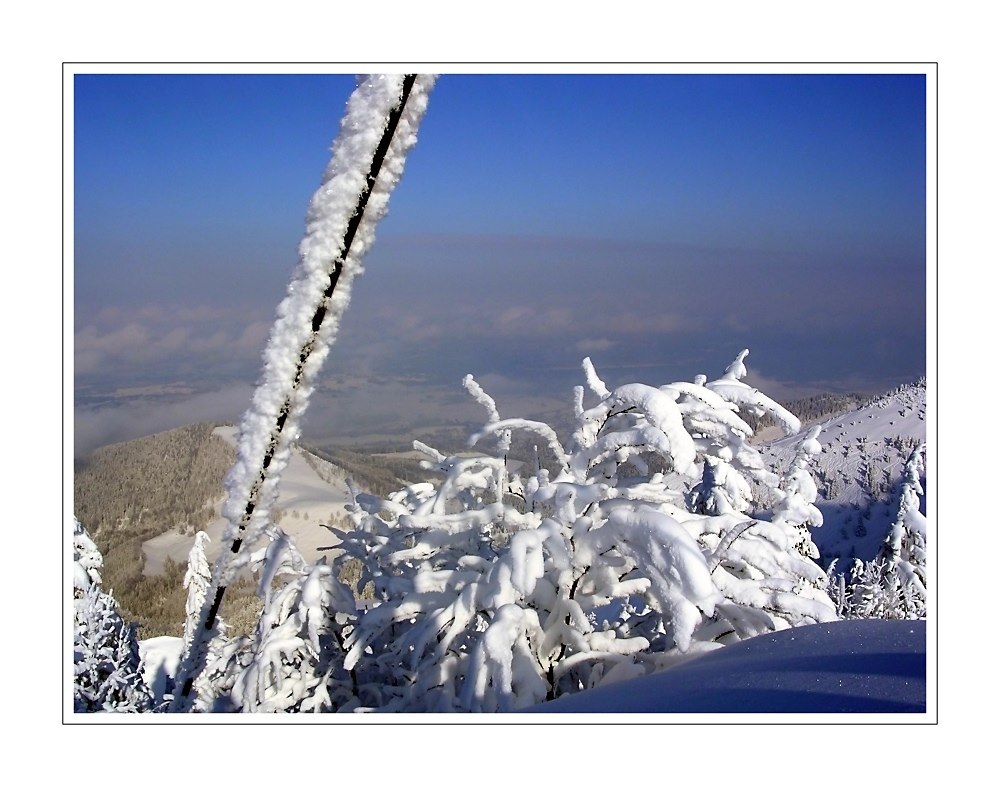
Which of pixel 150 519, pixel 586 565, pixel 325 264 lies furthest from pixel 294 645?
pixel 150 519

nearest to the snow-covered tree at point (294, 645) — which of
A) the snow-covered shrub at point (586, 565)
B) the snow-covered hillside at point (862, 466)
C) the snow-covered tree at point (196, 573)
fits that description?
the snow-covered shrub at point (586, 565)

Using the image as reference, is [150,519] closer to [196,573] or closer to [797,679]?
[196,573]

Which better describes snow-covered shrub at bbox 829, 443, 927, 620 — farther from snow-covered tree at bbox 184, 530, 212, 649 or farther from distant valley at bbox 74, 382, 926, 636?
snow-covered tree at bbox 184, 530, 212, 649

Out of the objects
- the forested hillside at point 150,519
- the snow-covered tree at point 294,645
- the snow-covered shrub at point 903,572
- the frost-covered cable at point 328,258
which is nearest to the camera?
the frost-covered cable at point 328,258

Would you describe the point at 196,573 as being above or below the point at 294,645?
below
